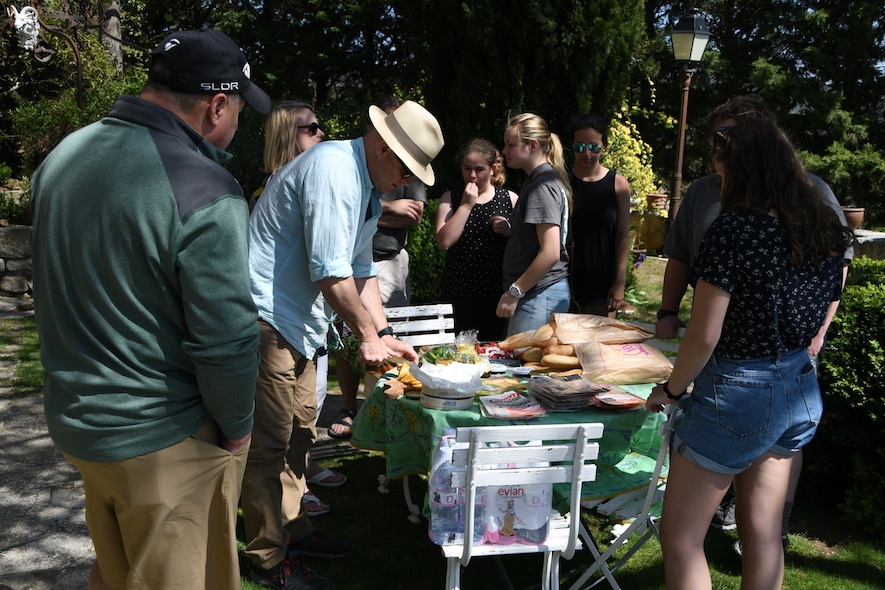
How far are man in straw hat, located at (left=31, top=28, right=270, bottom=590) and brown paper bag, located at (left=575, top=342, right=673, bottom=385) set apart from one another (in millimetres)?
1594

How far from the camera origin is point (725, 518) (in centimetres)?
348

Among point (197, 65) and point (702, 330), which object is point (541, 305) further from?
point (197, 65)

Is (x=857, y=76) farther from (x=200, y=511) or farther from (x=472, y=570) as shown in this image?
(x=200, y=511)

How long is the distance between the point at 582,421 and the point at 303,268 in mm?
1158

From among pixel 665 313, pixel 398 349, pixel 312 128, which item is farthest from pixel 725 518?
pixel 312 128

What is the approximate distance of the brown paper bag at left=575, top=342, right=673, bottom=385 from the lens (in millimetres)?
2971

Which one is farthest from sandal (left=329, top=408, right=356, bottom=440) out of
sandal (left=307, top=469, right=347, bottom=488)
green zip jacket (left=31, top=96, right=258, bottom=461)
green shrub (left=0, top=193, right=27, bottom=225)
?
green shrub (left=0, top=193, right=27, bottom=225)

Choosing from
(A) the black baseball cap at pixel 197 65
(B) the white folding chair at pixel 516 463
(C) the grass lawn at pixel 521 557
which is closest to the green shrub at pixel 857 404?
(C) the grass lawn at pixel 521 557

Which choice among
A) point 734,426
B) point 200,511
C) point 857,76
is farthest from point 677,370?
point 857,76

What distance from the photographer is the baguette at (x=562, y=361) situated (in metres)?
3.07

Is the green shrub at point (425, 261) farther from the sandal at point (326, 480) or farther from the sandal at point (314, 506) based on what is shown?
the sandal at point (314, 506)

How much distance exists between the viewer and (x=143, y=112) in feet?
5.60

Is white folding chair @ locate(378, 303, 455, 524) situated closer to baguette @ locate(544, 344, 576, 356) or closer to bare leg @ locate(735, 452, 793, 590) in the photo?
baguette @ locate(544, 344, 576, 356)

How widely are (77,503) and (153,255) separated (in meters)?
2.67
